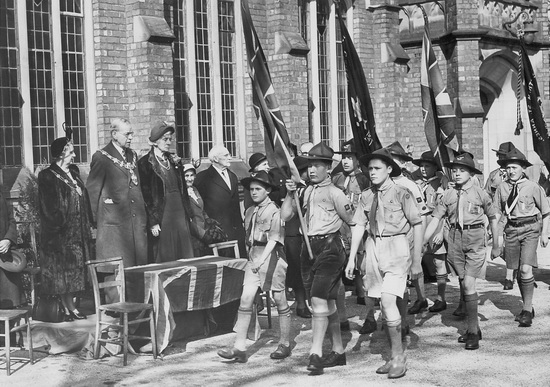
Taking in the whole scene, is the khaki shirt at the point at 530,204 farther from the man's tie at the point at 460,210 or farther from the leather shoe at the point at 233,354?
the leather shoe at the point at 233,354

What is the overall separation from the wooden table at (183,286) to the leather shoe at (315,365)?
166 centimetres

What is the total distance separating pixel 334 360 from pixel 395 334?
731 mm

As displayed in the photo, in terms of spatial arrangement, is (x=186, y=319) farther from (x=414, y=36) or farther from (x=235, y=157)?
(x=414, y=36)

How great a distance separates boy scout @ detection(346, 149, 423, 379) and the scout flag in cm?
300

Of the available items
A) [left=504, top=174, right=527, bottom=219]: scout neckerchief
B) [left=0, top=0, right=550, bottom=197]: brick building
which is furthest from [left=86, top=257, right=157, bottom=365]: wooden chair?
[left=0, top=0, right=550, bottom=197]: brick building

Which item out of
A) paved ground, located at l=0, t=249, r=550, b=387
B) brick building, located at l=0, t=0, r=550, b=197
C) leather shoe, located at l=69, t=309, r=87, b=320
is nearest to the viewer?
paved ground, located at l=0, t=249, r=550, b=387

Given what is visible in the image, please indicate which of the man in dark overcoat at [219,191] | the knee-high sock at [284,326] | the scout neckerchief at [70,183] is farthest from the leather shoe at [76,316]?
the knee-high sock at [284,326]

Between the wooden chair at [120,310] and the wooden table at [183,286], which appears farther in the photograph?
the wooden table at [183,286]

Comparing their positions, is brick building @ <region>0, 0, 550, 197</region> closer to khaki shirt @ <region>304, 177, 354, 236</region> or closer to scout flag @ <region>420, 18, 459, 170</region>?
scout flag @ <region>420, 18, 459, 170</region>

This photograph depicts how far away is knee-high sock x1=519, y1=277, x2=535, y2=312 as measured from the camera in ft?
33.4

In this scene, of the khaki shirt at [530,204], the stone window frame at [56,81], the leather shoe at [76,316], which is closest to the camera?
the leather shoe at [76,316]

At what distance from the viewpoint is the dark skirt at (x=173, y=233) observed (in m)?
10.6

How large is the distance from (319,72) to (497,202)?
9.09m

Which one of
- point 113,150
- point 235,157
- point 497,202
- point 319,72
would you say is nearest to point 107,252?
point 113,150
